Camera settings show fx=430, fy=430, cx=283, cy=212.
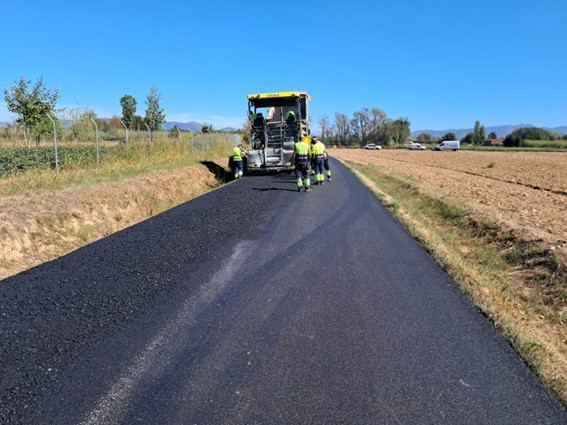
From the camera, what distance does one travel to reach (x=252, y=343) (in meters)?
3.73

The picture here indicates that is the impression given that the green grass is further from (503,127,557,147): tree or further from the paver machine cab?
(503,127,557,147): tree

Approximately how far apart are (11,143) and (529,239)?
71.7 ft

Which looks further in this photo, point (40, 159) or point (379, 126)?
point (379, 126)

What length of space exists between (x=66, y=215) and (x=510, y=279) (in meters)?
7.66

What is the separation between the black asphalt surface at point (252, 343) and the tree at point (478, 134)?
123 m

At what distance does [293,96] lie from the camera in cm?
1759

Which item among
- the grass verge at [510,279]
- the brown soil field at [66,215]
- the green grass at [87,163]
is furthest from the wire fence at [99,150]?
the grass verge at [510,279]

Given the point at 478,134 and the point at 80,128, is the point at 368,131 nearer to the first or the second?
the point at 478,134

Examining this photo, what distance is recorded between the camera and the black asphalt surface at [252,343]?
9.34ft

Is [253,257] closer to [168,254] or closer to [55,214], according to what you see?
[168,254]

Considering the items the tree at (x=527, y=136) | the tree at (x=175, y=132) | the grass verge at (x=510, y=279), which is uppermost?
the tree at (x=527, y=136)

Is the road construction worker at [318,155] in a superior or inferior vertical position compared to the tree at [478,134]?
inferior

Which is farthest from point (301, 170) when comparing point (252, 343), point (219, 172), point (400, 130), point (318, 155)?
point (400, 130)

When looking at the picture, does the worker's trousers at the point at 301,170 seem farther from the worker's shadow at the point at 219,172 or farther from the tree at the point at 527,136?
the tree at the point at 527,136
